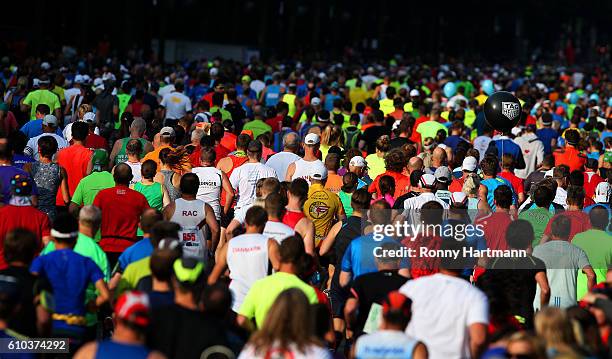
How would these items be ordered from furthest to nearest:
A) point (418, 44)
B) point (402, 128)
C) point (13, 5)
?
point (418, 44)
point (13, 5)
point (402, 128)

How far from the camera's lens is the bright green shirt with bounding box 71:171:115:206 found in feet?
38.5

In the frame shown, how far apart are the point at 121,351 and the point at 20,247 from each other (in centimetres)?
184

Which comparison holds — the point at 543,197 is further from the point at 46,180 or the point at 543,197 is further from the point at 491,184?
the point at 46,180

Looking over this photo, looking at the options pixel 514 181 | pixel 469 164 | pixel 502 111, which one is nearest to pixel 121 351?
pixel 469 164

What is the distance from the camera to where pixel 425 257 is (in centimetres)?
961

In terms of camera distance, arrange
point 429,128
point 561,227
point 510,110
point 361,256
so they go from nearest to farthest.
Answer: point 361,256, point 561,227, point 510,110, point 429,128

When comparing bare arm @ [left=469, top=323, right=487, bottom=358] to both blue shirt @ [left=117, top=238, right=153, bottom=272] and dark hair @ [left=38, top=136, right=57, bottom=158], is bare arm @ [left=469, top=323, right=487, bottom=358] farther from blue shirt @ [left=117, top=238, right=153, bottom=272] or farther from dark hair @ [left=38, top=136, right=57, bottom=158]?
dark hair @ [left=38, top=136, right=57, bottom=158]

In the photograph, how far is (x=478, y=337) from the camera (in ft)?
25.4

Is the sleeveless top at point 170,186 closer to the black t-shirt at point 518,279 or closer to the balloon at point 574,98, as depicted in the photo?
the black t-shirt at point 518,279

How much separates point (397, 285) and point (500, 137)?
8.74m

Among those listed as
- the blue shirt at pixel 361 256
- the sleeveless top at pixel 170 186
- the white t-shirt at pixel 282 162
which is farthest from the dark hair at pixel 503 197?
the white t-shirt at pixel 282 162

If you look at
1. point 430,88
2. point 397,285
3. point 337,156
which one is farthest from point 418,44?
point 397,285

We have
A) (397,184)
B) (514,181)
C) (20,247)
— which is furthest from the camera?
(514,181)

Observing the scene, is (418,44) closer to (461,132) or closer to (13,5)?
(13,5)
